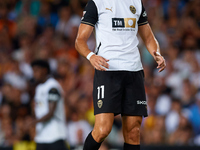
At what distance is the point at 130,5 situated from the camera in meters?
4.08

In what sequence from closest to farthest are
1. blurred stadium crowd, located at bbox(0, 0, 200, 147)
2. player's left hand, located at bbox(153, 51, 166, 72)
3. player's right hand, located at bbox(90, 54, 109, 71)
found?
player's right hand, located at bbox(90, 54, 109, 71) < player's left hand, located at bbox(153, 51, 166, 72) < blurred stadium crowd, located at bbox(0, 0, 200, 147)

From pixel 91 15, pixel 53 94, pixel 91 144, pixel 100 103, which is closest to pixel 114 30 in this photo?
pixel 91 15

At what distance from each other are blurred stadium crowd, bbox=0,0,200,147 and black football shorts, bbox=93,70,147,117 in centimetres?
254

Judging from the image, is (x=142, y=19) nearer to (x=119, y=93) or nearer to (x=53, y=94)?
(x=119, y=93)

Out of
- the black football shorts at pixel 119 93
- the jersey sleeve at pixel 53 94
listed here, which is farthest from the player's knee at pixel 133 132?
the jersey sleeve at pixel 53 94

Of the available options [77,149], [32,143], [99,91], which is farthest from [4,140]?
[99,91]

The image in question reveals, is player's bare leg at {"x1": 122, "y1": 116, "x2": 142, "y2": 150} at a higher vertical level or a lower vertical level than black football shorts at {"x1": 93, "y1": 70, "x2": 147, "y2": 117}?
lower

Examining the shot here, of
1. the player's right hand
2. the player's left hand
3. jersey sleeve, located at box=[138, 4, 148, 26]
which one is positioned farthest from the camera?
jersey sleeve, located at box=[138, 4, 148, 26]

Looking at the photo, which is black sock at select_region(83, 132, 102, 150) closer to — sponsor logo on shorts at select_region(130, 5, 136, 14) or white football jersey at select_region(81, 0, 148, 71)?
white football jersey at select_region(81, 0, 148, 71)

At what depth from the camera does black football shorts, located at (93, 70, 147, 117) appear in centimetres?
388

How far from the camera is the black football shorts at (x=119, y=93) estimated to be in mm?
3877

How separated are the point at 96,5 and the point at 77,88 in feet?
15.0

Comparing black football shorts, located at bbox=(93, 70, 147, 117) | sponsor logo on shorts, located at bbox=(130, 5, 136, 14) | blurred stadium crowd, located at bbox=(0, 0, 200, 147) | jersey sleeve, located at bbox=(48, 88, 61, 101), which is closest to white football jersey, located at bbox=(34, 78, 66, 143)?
jersey sleeve, located at bbox=(48, 88, 61, 101)

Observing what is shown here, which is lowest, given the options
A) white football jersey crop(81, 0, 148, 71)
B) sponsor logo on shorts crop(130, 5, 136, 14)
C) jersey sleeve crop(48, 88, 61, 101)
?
jersey sleeve crop(48, 88, 61, 101)
